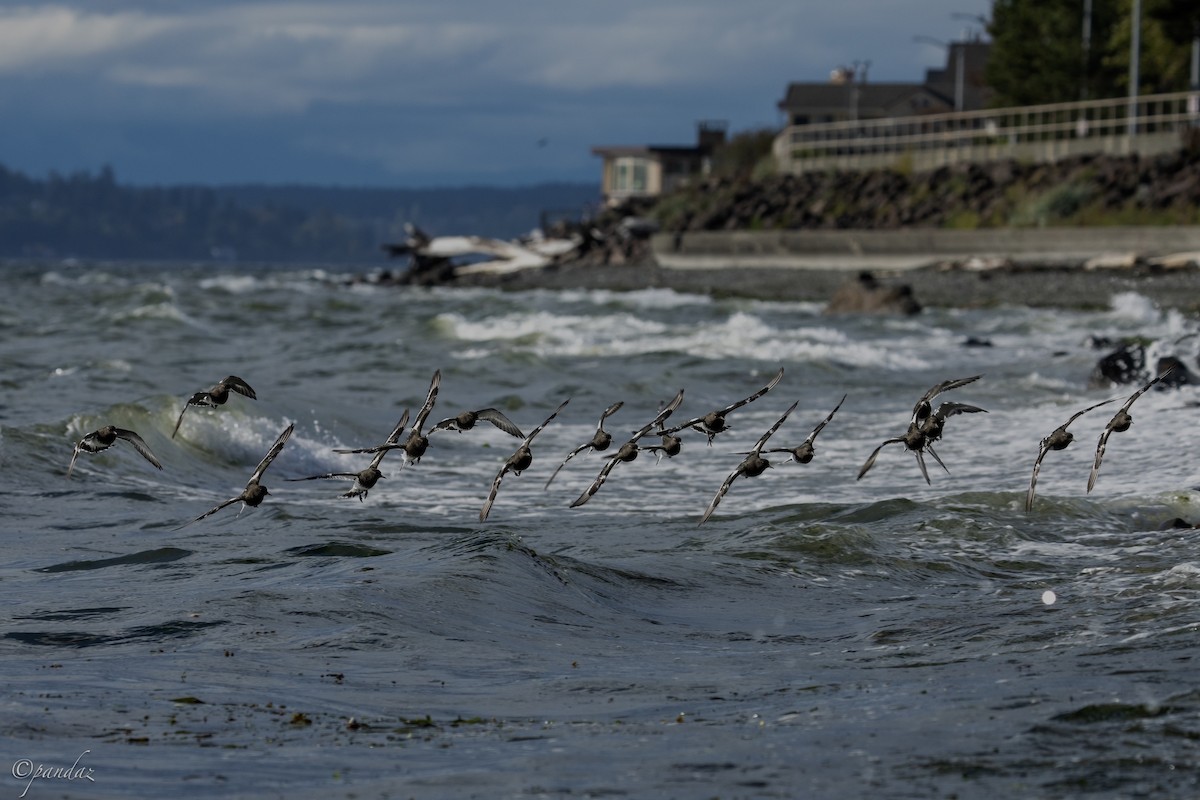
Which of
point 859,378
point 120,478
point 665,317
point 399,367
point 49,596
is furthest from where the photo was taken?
point 665,317

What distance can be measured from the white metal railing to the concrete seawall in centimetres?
780

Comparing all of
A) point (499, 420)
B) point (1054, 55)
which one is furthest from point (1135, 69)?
point (499, 420)

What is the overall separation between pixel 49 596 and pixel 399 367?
19.2 meters

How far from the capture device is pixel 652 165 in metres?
129

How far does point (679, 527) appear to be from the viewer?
41.5 feet

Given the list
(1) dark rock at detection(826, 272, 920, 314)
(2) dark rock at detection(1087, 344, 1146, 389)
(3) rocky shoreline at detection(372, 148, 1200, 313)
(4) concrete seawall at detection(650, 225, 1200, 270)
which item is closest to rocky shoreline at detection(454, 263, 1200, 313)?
(3) rocky shoreline at detection(372, 148, 1200, 313)

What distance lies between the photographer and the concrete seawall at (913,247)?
44781mm

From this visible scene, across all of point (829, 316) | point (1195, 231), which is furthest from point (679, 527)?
Answer: point (1195, 231)

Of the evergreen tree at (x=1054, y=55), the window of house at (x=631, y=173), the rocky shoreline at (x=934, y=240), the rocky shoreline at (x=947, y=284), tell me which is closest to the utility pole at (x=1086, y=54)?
the evergreen tree at (x=1054, y=55)

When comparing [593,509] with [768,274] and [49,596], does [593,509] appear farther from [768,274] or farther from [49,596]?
[768,274]

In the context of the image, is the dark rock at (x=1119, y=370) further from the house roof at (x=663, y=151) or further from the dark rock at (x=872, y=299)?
the house roof at (x=663, y=151)

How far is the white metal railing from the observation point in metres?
57.1

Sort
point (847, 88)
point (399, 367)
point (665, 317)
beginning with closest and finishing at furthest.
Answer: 1. point (399, 367)
2. point (665, 317)
3. point (847, 88)

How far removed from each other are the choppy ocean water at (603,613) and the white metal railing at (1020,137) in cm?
3829
